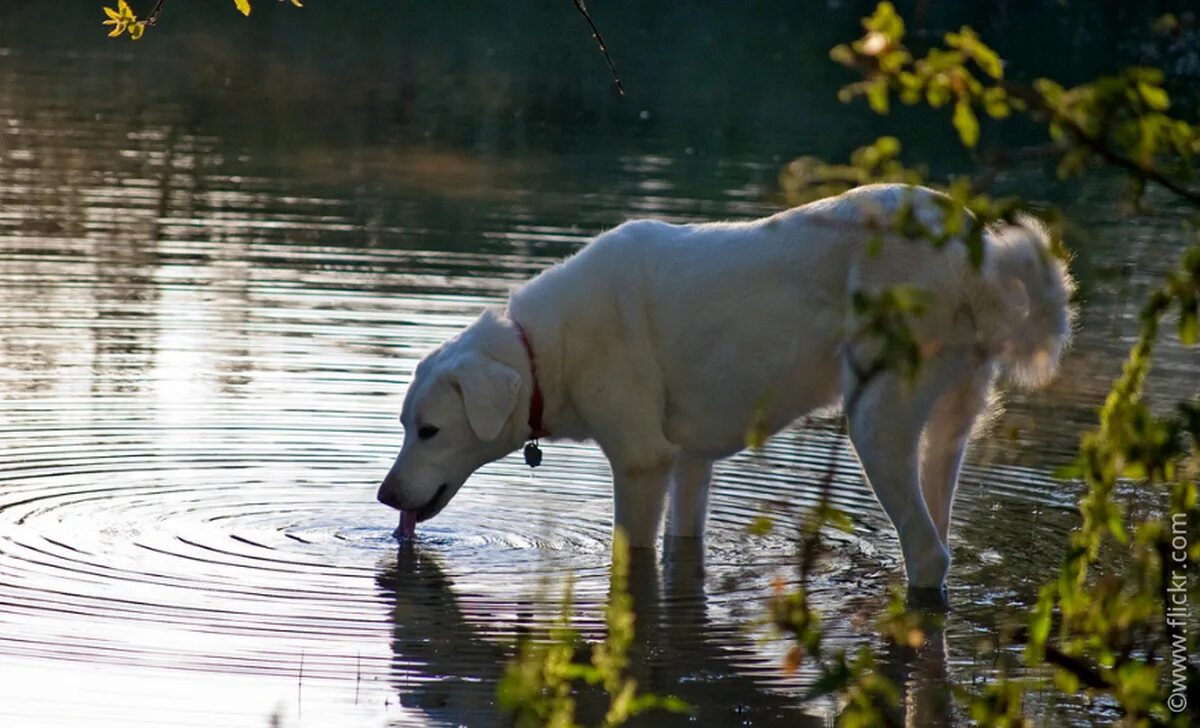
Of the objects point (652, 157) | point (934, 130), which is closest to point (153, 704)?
point (652, 157)

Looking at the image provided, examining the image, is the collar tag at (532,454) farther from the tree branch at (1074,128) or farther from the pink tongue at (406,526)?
the tree branch at (1074,128)

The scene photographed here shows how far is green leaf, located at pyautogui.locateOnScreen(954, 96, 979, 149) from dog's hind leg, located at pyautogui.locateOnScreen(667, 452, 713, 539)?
221 inches

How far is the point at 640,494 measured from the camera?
7762 mm

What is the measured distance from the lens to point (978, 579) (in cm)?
777

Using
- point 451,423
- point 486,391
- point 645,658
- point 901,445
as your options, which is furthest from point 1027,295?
point 451,423

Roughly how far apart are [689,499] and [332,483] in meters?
1.78

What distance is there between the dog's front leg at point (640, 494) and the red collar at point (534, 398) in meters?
0.35

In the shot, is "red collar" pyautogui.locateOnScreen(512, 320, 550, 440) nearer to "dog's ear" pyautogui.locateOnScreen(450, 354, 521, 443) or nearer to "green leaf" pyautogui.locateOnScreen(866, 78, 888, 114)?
"dog's ear" pyautogui.locateOnScreen(450, 354, 521, 443)

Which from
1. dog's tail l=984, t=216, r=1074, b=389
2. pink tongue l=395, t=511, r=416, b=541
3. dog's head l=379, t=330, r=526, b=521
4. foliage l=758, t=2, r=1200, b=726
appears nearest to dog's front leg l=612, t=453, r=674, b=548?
dog's head l=379, t=330, r=526, b=521

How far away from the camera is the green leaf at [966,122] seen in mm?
2535

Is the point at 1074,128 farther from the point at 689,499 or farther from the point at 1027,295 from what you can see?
the point at 689,499

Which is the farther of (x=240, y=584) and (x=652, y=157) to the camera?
(x=652, y=157)

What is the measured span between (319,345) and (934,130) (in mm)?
18726

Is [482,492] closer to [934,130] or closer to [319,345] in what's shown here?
[319,345]
